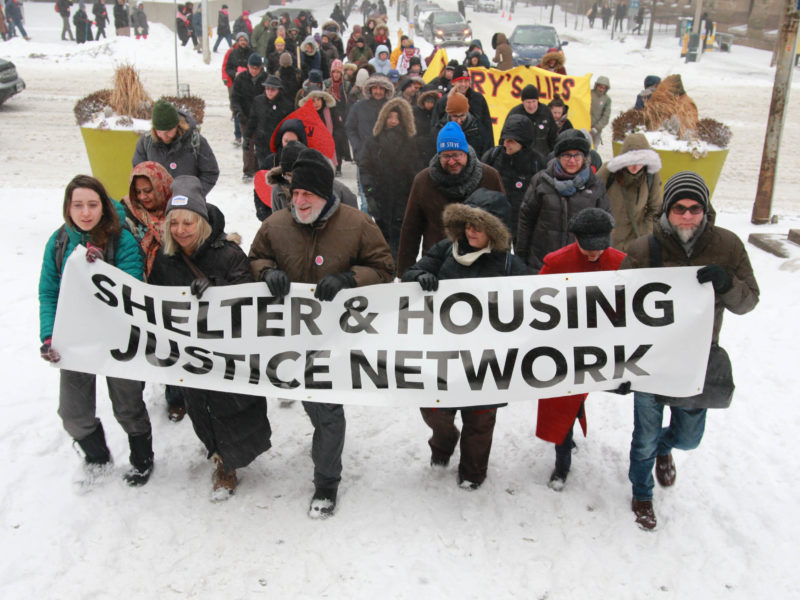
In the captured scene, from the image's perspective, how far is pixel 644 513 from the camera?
3.91m

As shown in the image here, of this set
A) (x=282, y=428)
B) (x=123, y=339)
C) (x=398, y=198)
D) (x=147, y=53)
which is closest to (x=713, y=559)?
(x=282, y=428)

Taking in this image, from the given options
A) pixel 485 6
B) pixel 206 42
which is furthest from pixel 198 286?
pixel 485 6

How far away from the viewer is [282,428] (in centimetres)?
484

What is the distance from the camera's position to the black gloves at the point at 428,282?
148 inches

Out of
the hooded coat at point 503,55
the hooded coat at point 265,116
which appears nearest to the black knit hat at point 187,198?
the hooded coat at point 265,116

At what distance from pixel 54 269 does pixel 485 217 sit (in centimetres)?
235

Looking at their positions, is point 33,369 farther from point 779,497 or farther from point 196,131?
point 779,497

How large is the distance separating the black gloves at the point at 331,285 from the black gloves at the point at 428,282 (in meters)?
0.38

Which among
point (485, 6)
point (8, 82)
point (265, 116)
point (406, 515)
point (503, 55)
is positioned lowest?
point (406, 515)

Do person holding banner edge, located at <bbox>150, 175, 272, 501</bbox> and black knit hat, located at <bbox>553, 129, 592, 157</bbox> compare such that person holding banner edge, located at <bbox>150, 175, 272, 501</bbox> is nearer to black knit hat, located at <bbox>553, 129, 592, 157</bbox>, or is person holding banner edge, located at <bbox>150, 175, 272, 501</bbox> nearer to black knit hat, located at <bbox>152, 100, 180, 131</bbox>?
black knit hat, located at <bbox>152, 100, 180, 131</bbox>

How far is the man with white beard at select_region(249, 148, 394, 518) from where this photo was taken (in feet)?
12.2

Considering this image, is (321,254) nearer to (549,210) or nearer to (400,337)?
(400,337)

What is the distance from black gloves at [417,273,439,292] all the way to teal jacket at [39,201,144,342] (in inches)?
61.1

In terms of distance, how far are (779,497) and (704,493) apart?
393mm
